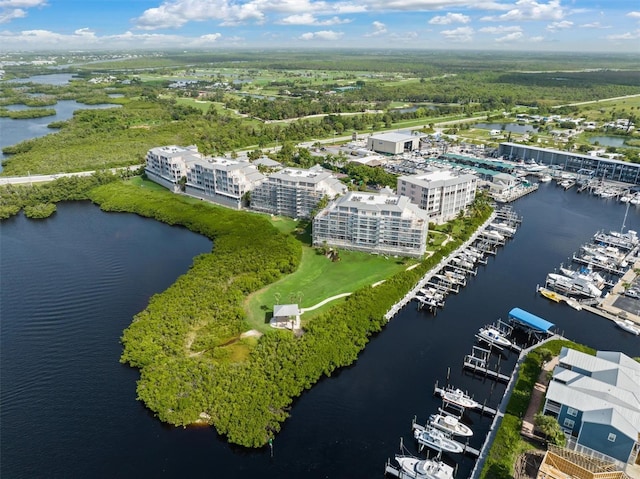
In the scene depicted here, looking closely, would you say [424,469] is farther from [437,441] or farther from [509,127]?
[509,127]

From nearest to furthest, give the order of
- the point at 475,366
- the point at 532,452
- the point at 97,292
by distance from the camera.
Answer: the point at 532,452 → the point at 475,366 → the point at 97,292

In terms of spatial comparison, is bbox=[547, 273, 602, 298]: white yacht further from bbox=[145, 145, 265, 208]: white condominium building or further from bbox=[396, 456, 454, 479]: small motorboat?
bbox=[145, 145, 265, 208]: white condominium building

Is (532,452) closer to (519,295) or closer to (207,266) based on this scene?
(519,295)

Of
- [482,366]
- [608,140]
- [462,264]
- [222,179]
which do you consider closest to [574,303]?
[462,264]

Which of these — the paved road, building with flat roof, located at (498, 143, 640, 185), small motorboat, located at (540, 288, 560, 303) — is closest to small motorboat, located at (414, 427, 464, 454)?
small motorboat, located at (540, 288, 560, 303)

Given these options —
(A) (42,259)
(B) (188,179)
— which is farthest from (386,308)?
(B) (188,179)

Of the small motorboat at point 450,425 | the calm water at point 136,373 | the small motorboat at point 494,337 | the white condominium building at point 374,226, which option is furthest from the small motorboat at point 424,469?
the white condominium building at point 374,226

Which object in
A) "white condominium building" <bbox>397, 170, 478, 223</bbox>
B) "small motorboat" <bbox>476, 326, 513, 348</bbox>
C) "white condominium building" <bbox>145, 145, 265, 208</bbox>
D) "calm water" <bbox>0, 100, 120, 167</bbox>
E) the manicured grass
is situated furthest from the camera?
"calm water" <bbox>0, 100, 120, 167</bbox>
